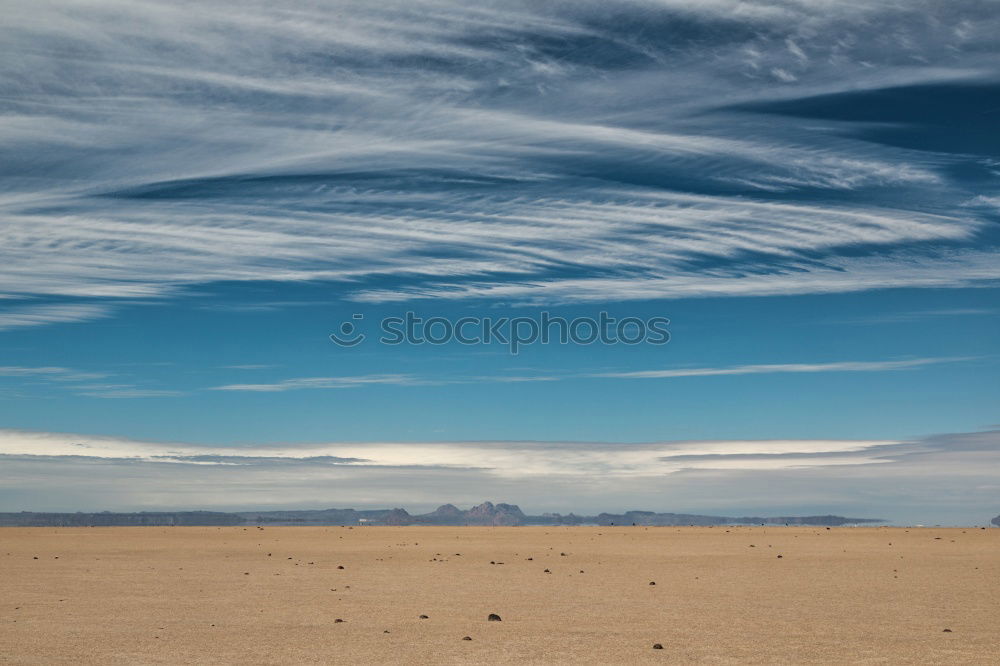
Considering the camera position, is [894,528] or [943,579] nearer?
[943,579]

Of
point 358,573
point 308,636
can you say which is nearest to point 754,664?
point 308,636

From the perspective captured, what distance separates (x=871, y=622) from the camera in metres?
21.1

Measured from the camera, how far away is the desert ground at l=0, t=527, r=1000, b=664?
57.4ft

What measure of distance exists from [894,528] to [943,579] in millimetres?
44562

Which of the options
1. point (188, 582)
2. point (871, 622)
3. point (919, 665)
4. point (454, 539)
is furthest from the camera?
point (454, 539)

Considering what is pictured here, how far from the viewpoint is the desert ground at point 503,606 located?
17500 mm

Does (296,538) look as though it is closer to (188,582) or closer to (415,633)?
(188,582)

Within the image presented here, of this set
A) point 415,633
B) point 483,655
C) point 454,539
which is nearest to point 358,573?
point 415,633

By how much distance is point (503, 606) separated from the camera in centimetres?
2380

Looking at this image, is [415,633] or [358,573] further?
[358,573]

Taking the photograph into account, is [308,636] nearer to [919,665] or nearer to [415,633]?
[415,633]

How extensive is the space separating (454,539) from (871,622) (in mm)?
39996

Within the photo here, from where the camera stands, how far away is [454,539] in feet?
195

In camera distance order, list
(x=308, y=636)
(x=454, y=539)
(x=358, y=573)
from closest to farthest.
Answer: (x=308, y=636) < (x=358, y=573) < (x=454, y=539)
